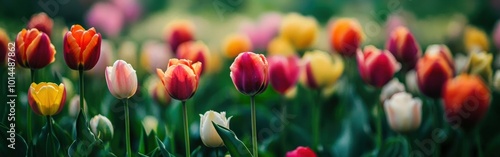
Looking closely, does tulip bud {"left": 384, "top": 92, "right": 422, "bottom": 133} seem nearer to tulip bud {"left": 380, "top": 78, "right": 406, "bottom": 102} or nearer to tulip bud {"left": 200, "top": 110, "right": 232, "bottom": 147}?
tulip bud {"left": 380, "top": 78, "right": 406, "bottom": 102}

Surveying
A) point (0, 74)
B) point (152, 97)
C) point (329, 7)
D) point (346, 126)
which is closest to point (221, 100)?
point (152, 97)

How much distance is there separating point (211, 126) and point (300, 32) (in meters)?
0.78

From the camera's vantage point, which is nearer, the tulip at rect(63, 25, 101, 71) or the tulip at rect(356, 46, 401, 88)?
the tulip at rect(63, 25, 101, 71)

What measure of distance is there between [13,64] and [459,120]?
0.81 metres

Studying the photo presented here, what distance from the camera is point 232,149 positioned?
114 cm

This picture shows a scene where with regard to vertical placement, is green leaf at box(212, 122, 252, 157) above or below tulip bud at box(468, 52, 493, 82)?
below

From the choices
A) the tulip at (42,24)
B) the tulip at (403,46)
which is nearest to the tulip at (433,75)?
the tulip at (403,46)

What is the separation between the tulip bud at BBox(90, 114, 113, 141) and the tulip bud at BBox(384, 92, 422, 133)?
0.50m

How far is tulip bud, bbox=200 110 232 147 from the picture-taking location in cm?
116

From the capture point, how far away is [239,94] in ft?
5.91

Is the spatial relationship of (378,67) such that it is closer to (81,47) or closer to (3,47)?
(81,47)

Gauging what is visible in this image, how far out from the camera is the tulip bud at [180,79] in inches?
44.0

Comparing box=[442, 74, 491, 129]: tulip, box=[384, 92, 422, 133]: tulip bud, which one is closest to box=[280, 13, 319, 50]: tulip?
box=[384, 92, 422, 133]: tulip bud

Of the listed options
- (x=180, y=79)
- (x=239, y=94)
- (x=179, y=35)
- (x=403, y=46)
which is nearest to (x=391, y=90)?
(x=403, y=46)
